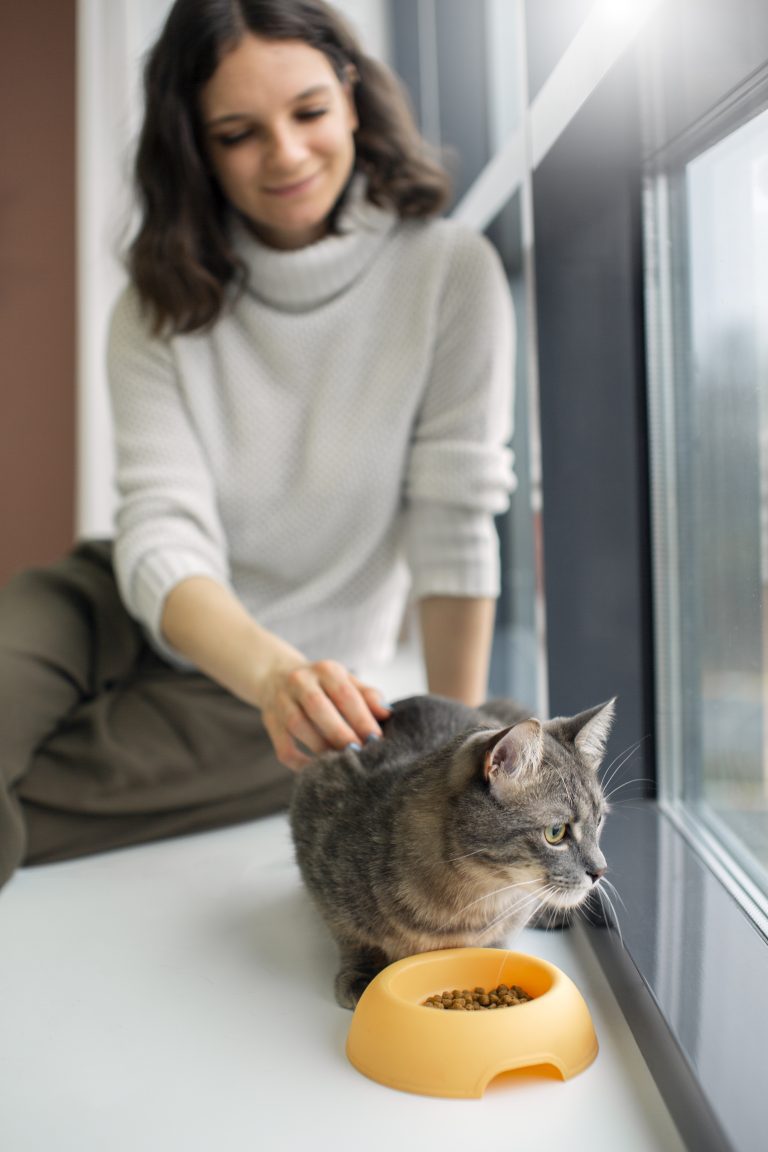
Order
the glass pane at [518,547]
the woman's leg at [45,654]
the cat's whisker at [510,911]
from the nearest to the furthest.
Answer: the cat's whisker at [510,911] → the woman's leg at [45,654] → the glass pane at [518,547]

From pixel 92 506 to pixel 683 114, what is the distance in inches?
91.3

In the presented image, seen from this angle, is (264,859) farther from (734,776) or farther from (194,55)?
(194,55)

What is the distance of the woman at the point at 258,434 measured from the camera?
1.40 meters

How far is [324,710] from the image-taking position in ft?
3.47

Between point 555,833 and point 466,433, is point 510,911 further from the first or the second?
point 466,433

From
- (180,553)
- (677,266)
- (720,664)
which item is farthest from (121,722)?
(677,266)

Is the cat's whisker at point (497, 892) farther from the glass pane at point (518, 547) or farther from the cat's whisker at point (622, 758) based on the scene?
the glass pane at point (518, 547)

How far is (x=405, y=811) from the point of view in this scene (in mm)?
910

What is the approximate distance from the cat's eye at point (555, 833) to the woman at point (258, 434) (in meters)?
0.64

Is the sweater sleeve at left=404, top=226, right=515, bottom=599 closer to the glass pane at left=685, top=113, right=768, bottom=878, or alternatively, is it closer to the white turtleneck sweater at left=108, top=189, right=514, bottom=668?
the white turtleneck sweater at left=108, top=189, right=514, bottom=668

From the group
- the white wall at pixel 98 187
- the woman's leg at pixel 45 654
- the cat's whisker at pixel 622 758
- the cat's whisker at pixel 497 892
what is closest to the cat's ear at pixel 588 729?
the cat's whisker at pixel 497 892

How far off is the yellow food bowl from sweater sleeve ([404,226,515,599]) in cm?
76

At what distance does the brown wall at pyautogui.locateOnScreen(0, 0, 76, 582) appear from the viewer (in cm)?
321

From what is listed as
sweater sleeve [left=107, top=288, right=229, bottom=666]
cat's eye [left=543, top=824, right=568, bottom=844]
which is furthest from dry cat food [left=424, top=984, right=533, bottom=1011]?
sweater sleeve [left=107, top=288, right=229, bottom=666]
